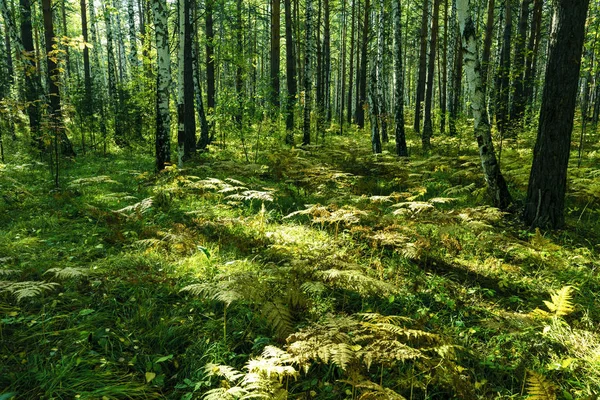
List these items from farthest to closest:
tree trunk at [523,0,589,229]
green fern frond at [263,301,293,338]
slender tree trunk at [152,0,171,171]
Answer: slender tree trunk at [152,0,171,171], tree trunk at [523,0,589,229], green fern frond at [263,301,293,338]

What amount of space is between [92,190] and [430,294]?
744cm

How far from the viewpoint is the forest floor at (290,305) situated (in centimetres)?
251

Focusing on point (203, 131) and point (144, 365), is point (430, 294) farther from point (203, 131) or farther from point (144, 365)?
point (203, 131)

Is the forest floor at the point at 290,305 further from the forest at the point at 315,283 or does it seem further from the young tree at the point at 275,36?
the young tree at the point at 275,36

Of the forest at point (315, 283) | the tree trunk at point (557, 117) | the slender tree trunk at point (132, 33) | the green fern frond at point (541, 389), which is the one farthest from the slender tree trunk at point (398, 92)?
the slender tree trunk at point (132, 33)

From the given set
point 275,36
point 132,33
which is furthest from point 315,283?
point 132,33

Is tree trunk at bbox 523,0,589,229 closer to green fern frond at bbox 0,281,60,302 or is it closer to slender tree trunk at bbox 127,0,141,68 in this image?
green fern frond at bbox 0,281,60,302

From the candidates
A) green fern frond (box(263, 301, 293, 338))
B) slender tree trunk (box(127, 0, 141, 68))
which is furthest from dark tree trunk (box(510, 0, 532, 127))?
slender tree trunk (box(127, 0, 141, 68))

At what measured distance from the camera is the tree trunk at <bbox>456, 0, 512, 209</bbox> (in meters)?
5.97

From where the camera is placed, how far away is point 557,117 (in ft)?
17.2

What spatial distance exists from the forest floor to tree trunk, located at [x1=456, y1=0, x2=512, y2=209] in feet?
1.66

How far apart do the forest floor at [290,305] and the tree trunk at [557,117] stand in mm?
375

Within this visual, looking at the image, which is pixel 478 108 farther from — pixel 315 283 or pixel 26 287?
pixel 26 287

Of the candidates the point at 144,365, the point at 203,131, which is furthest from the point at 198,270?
the point at 203,131
